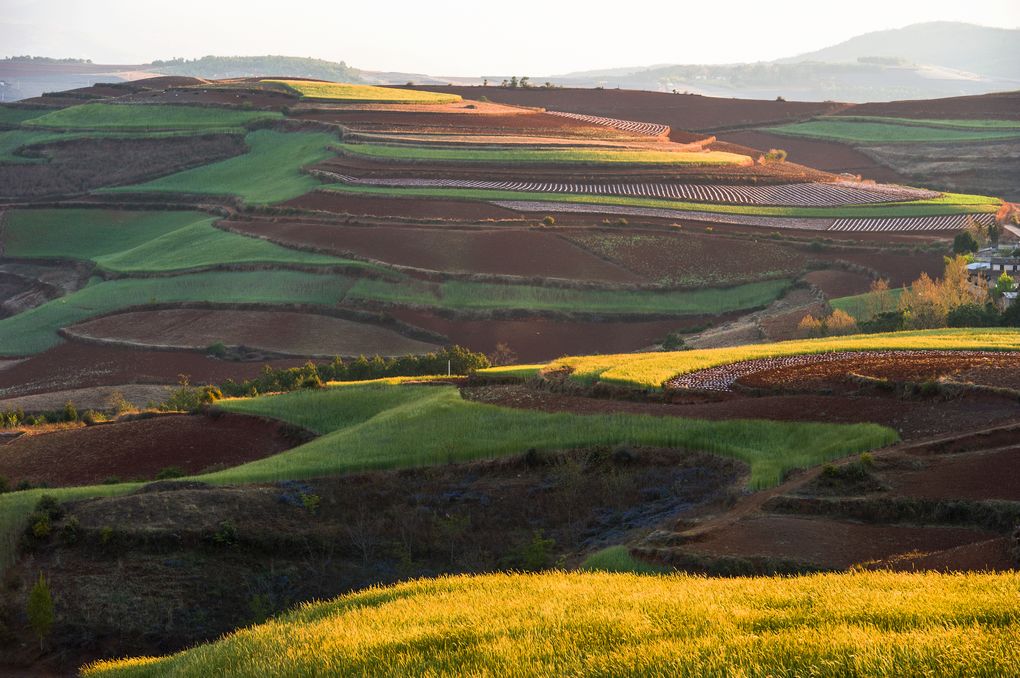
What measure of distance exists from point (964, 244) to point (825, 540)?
71.4 m

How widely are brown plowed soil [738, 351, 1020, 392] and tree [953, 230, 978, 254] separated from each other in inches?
1962

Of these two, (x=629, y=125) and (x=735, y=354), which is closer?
(x=735, y=354)

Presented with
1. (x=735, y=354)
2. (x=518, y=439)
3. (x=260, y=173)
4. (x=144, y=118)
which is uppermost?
(x=144, y=118)

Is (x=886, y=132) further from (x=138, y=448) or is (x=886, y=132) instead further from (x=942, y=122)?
(x=138, y=448)

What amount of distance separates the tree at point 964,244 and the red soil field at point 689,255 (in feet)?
36.5

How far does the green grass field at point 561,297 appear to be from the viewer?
266 ft

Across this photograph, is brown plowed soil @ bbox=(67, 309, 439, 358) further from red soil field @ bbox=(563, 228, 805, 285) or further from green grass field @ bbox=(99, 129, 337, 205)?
green grass field @ bbox=(99, 129, 337, 205)

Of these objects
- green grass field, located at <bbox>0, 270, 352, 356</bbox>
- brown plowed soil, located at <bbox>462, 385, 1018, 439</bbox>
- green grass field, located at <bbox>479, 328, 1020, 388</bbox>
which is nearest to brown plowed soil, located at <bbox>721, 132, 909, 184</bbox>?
green grass field, located at <bbox>0, 270, 352, 356</bbox>

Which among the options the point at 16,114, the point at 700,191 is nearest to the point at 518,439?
the point at 700,191

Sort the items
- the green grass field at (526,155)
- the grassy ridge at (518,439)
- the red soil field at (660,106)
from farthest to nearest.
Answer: the red soil field at (660,106), the green grass field at (526,155), the grassy ridge at (518,439)

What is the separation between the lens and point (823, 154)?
154 meters

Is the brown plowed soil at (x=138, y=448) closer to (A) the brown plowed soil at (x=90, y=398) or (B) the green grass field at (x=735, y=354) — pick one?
(B) the green grass field at (x=735, y=354)

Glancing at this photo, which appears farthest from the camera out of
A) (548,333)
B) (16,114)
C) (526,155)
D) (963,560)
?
(16,114)

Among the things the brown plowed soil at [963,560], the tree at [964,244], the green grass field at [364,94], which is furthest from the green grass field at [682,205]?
the brown plowed soil at [963,560]
